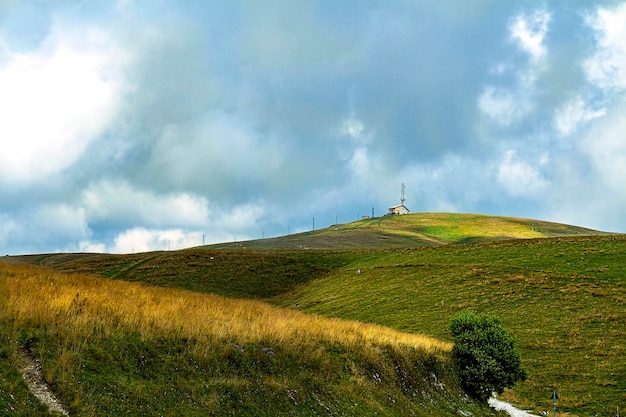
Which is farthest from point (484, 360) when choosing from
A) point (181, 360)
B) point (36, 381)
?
point (36, 381)

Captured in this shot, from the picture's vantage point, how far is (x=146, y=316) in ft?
57.7

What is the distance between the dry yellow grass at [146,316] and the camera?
15.5 meters

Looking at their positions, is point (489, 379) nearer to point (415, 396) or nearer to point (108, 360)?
point (415, 396)

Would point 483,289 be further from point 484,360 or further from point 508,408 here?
point 484,360

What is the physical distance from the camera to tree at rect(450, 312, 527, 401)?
95.2 feet

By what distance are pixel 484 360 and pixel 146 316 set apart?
795 inches

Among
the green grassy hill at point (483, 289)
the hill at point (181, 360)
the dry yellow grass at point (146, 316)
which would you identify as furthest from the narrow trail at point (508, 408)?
the dry yellow grass at point (146, 316)

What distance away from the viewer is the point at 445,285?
66000 millimetres

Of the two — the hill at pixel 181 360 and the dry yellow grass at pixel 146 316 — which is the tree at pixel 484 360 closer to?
the hill at pixel 181 360

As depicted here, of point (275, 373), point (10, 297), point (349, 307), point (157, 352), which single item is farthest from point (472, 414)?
point (349, 307)

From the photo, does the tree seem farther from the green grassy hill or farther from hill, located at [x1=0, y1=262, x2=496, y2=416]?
hill, located at [x1=0, y1=262, x2=496, y2=416]

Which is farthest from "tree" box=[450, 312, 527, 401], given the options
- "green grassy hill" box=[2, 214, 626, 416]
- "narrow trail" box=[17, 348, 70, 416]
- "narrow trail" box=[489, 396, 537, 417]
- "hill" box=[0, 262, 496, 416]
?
"narrow trail" box=[17, 348, 70, 416]

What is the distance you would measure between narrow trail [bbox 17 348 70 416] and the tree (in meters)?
23.3

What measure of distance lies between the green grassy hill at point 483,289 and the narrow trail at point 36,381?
13.5 metres
